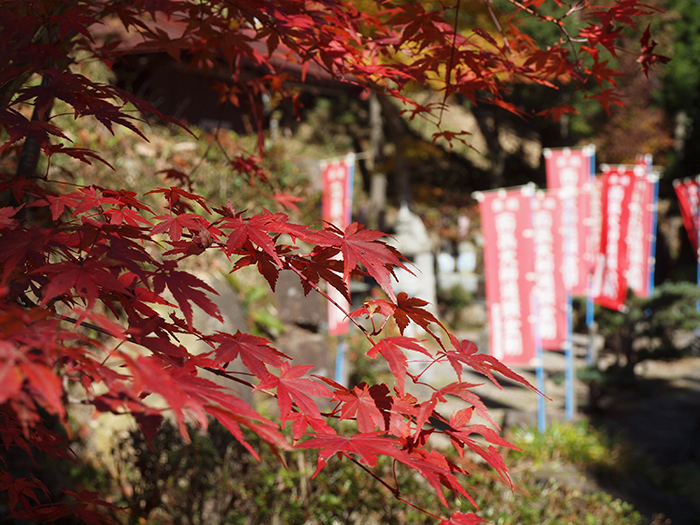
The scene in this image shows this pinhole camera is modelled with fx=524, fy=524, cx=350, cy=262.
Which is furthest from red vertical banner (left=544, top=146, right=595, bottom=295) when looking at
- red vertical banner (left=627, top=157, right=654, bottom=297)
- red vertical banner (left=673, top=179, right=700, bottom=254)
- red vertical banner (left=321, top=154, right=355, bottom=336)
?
red vertical banner (left=673, top=179, right=700, bottom=254)

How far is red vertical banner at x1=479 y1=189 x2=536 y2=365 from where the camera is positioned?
6.34 m

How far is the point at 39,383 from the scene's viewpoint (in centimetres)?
65

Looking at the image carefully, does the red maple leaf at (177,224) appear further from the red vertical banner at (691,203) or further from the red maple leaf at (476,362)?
the red vertical banner at (691,203)

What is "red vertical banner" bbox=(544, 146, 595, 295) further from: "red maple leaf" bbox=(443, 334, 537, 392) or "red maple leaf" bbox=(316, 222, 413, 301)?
"red maple leaf" bbox=(316, 222, 413, 301)

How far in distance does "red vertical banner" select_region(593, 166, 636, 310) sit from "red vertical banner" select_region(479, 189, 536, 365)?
331 centimetres

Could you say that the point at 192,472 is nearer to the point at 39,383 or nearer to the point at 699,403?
the point at 39,383

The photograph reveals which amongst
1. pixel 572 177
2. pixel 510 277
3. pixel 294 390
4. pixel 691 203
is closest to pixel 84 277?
pixel 294 390

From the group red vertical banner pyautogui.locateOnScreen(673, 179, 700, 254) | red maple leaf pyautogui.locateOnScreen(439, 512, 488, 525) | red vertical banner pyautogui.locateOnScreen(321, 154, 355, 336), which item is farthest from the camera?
red vertical banner pyautogui.locateOnScreen(673, 179, 700, 254)

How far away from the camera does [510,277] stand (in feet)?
21.3

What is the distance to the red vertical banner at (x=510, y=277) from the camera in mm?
6344

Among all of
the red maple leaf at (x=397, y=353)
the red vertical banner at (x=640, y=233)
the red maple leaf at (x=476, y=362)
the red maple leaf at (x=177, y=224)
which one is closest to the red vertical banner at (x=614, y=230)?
the red vertical banner at (x=640, y=233)

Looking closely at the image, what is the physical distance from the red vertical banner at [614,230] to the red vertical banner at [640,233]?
0.26 ft

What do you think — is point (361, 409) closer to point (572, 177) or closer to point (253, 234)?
point (253, 234)

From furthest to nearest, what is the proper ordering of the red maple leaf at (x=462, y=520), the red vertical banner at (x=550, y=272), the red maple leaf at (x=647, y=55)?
the red vertical banner at (x=550, y=272) → the red maple leaf at (x=647, y=55) → the red maple leaf at (x=462, y=520)
